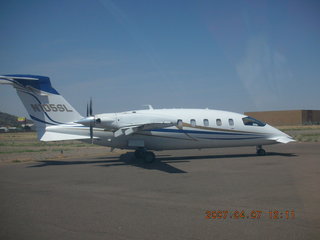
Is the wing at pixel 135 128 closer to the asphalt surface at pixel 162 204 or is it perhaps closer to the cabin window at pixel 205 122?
the asphalt surface at pixel 162 204

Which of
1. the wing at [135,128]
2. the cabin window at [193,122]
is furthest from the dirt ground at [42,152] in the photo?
the cabin window at [193,122]

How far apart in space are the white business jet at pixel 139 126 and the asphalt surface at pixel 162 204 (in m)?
3.63

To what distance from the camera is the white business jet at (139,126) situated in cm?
1762

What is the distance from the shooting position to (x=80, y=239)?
235 inches

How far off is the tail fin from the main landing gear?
4.58 meters

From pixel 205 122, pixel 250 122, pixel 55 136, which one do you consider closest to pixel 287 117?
pixel 250 122

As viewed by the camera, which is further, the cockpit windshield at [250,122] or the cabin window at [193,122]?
the cockpit windshield at [250,122]

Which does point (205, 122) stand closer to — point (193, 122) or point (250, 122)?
point (193, 122)

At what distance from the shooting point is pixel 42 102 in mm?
18203

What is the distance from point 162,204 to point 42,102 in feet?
40.8

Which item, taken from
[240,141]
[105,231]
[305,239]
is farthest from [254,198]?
[240,141]

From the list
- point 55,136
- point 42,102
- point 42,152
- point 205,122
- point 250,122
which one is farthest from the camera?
point 42,152

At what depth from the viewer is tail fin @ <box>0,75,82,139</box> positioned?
1775cm
